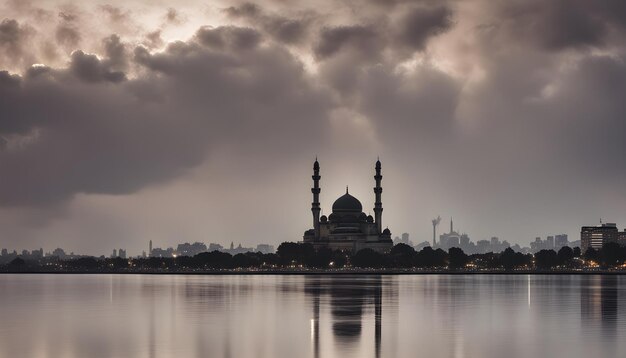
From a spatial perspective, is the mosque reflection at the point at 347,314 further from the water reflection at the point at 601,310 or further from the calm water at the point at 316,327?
the water reflection at the point at 601,310

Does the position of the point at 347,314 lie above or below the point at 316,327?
above

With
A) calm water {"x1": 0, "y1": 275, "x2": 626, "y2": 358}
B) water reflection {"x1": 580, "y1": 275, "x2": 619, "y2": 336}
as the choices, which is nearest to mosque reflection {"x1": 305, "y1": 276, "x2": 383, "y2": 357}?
calm water {"x1": 0, "y1": 275, "x2": 626, "y2": 358}

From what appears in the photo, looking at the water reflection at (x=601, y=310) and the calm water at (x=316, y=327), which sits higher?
the water reflection at (x=601, y=310)

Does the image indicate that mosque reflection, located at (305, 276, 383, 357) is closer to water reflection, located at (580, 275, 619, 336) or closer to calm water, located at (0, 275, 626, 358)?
calm water, located at (0, 275, 626, 358)

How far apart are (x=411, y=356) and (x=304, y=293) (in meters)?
65.6

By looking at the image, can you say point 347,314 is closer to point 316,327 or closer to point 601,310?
point 316,327

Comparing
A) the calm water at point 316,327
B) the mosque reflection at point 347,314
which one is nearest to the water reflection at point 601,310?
the calm water at point 316,327

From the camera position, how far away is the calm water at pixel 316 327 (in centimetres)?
5488

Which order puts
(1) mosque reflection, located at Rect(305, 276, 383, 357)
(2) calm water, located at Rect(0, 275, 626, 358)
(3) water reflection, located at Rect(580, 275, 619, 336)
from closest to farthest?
(2) calm water, located at Rect(0, 275, 626, 358) < (1) mosque reflection, located at Rect(305, 276, 383, 357) < (3) water reflection, located at Rect(580, 275, 619, 336)

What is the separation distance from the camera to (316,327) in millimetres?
67500

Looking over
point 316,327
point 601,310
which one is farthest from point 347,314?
point 601,310

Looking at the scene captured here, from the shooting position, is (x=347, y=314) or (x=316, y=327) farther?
(x=347, y=314)

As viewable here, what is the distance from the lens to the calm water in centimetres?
5488

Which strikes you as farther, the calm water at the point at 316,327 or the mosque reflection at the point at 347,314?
the mosque reflection at the point at 347,314
